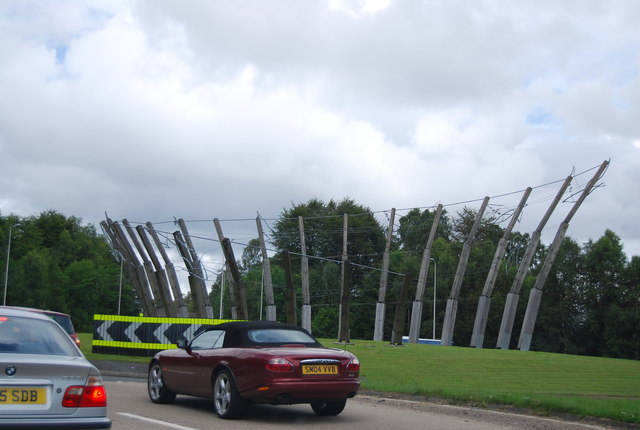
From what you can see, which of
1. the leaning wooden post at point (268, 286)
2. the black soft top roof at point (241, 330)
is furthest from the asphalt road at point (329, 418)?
the leaning wooden post at point (268, 286)

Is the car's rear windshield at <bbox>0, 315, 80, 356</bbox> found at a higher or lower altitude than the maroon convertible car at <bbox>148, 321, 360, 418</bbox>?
higher

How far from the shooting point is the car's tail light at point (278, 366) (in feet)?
37.0

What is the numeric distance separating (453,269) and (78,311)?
51369mm

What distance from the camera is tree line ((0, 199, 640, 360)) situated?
75.3m

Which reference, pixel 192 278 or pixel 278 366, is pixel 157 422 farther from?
pixel 192 278

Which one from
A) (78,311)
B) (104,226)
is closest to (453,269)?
(104,226)

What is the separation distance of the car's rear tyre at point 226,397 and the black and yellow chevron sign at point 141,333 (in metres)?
15.0

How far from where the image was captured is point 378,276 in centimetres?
9050

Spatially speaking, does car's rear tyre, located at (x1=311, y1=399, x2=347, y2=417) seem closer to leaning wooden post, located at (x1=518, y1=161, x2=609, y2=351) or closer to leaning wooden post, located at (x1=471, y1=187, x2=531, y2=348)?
leaning wooden post, located at (x1=518, y1=161, x2=609, y2=351)

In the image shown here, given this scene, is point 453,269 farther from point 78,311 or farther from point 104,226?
point 78,311

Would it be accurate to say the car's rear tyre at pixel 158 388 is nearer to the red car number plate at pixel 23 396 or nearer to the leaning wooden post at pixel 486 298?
the red car number plate at pixel 23 396

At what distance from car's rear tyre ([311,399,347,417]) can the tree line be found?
4488 centimetres

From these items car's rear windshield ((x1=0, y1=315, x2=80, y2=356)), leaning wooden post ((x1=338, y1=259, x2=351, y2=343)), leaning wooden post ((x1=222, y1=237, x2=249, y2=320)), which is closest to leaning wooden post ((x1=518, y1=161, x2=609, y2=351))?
leaning wooden post ((x1=338, y1=259, x2=351, y2=343))

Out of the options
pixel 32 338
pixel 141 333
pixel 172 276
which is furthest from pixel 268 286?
pixel 32 338
